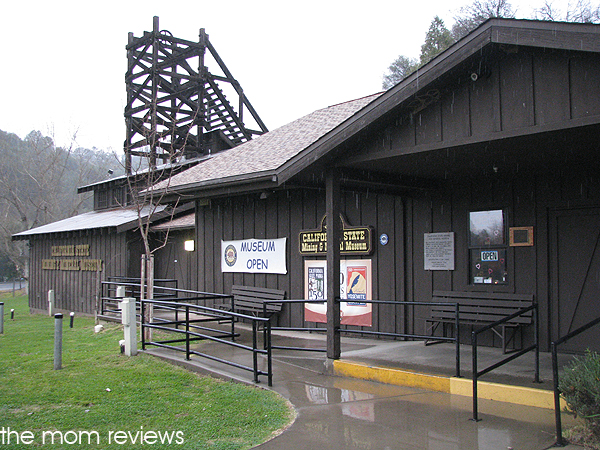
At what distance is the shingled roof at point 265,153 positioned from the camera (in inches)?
441

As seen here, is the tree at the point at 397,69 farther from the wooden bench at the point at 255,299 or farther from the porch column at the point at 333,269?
the porch column at the point at 333,269

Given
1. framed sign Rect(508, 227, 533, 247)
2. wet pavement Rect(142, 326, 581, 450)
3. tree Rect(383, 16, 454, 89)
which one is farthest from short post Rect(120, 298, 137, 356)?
tree Rect(383, 16, 454, 89)

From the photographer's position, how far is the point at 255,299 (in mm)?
13336

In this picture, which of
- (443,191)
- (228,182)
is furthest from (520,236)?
(228,182)

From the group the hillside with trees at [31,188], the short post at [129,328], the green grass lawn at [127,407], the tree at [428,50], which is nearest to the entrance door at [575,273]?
the green grass lawn at [127,407]

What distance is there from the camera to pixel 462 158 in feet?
26.0

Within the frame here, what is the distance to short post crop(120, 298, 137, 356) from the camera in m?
9.80

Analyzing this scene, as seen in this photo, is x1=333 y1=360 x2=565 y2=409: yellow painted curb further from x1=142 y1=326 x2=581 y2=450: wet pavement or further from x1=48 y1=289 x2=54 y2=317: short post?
x1=48 y1=289 x2=54 y2=317: short post

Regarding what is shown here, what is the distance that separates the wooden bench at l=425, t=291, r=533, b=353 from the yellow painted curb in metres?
1.60

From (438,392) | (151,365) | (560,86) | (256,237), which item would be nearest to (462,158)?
(560,86)

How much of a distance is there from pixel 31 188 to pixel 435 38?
39.2m

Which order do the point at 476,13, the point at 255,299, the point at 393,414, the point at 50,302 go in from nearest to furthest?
the point at 393,414, the point at 255,299, the point at 50,302, the point at 476,13

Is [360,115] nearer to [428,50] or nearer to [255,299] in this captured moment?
[255,299]

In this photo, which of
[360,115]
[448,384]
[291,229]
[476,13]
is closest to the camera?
[448,384]
